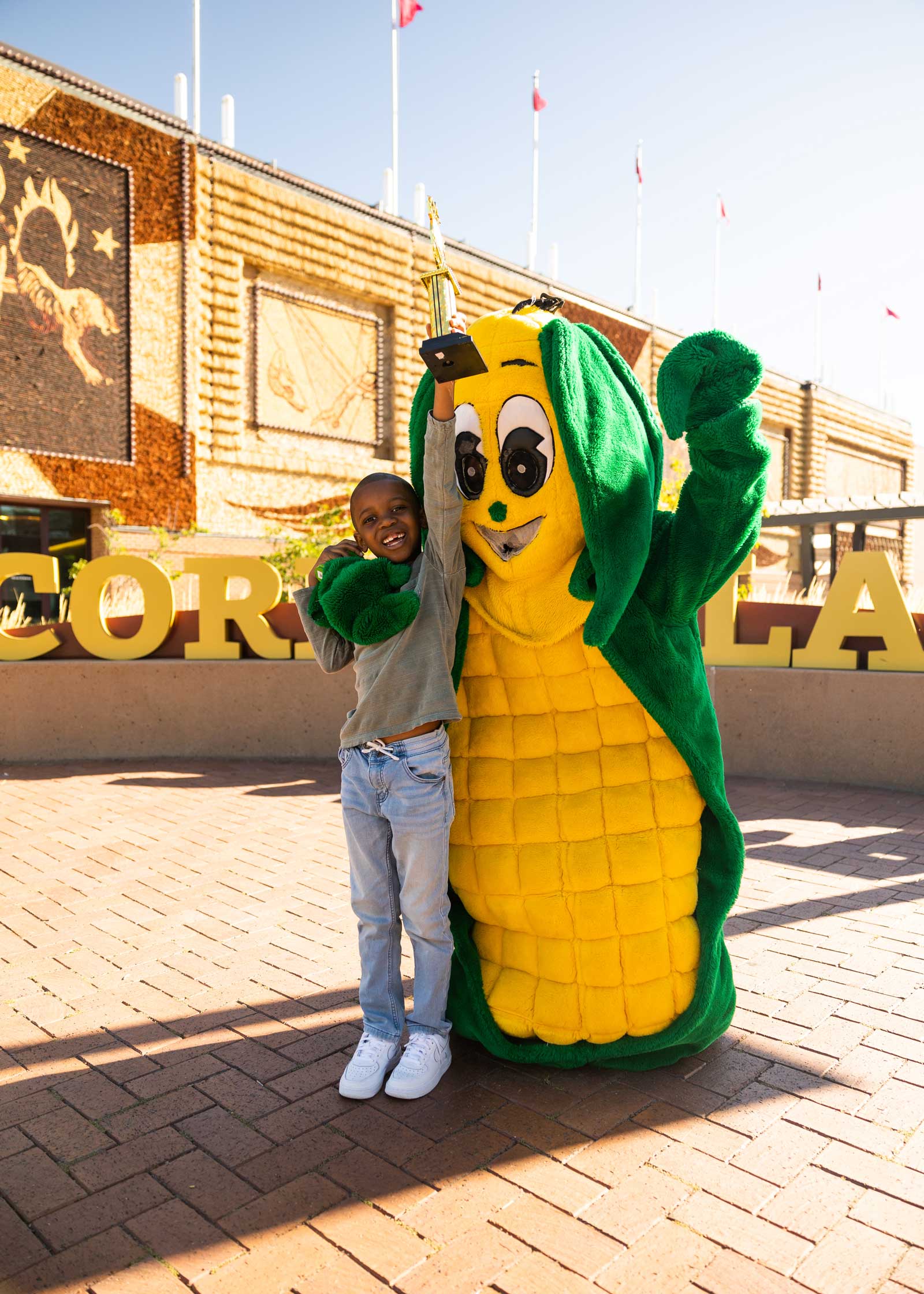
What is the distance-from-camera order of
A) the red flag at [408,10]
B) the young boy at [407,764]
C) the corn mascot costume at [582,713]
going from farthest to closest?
the red flag at [408,10], the young boy at [407,764], the corn mascot costume at [582,713]

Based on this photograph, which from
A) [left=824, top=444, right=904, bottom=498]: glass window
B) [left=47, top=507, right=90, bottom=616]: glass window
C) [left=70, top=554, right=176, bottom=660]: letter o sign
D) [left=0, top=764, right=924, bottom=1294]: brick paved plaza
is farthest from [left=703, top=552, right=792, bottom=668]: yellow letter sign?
[left=824, top=444, right=904, bottom=498]: glass window

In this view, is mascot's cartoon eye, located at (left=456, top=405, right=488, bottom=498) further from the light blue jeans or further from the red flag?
the red flag

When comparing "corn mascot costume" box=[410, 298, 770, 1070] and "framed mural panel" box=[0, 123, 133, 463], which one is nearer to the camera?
"corn mascot costume" box=[410, 298, 770, 1070]

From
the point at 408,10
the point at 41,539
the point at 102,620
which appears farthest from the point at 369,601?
the point at 408,10

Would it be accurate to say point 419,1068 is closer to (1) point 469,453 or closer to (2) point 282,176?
(1) point 469,453

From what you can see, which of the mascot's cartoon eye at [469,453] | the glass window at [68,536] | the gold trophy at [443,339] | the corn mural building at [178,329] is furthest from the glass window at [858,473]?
the gold trophy at [443,339]

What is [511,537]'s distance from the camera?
2512 millimetres

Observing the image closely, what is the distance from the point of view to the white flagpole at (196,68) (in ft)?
53.0

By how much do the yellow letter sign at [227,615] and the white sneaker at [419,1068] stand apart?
18.9ft

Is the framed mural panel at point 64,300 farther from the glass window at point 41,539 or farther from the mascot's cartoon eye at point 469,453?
the mascot's cartoon eye at point 469,453

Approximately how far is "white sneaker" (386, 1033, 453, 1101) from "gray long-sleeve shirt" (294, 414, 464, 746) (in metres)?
0.90

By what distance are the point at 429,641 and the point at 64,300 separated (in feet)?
47.6

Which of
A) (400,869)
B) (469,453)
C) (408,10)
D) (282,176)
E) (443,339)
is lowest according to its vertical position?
(400,869)

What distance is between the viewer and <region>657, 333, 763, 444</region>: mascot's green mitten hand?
7.26 ft
